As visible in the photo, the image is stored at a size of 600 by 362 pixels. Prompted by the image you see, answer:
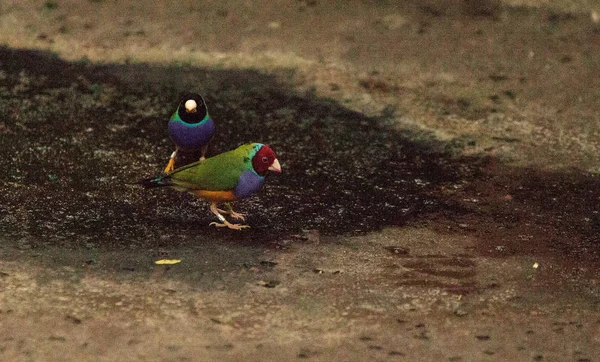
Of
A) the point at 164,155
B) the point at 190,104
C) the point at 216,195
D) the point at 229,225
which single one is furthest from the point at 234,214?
the point at 164,155

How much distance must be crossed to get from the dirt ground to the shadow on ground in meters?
0.01

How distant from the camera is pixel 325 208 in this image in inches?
189

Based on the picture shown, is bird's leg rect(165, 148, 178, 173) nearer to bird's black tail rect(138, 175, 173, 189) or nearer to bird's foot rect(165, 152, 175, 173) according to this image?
bird's foot rect(165, 152, 175, 173)

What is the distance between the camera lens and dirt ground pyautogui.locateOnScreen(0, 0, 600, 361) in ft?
12.3

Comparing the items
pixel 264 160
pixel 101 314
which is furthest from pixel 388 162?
pixel 101 314

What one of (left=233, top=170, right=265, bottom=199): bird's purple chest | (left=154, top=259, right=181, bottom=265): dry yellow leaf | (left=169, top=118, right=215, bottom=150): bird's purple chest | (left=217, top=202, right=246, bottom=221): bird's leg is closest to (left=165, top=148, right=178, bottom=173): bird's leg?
(left=169, top=118, right=215, bottom=150): bird's purple chest

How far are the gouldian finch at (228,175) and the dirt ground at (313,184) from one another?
0.69 ft

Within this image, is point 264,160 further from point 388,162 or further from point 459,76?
point 459,76

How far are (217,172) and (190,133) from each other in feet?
2.25

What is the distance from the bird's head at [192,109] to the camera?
16.0 feet

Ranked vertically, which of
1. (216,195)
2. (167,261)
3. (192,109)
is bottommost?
(167,261)

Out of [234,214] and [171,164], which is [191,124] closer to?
[171,164]

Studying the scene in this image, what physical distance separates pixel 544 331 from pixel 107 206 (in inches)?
80.0

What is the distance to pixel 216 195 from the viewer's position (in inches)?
172
